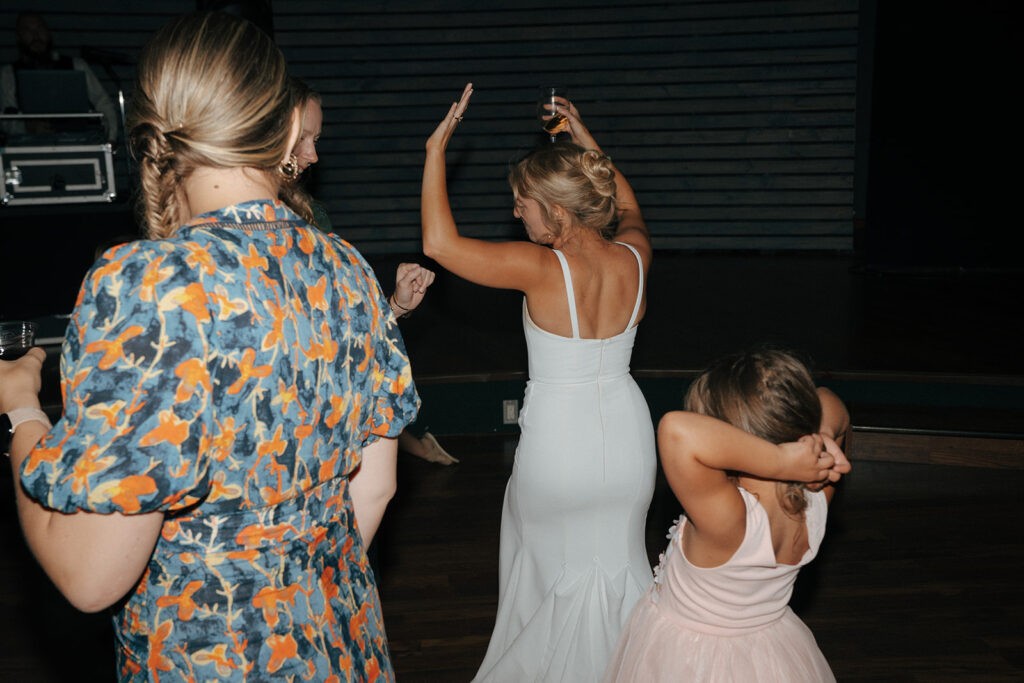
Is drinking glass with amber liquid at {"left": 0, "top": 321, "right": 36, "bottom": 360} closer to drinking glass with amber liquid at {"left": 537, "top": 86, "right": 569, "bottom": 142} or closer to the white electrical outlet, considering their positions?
drinking glass with amber liquid at {"left": 537, "top": 86, "right": 569, "bottom": 142}

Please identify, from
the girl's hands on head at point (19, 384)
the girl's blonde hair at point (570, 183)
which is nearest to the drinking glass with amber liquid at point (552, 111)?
the girl's blonde hair at point (570, 183)

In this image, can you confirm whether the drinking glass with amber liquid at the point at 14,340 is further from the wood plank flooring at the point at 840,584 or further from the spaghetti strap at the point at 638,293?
the wood plank flooring at the point at 840,584

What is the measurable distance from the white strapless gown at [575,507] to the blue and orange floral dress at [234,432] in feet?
3.71

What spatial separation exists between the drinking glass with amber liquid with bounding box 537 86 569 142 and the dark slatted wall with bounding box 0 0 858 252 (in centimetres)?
649

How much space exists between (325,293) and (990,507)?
3.68 m

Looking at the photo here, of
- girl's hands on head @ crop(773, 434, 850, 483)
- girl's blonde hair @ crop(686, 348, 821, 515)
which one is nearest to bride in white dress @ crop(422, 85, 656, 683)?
girl's blonde hair @ crop(686, 348, 821, 515)

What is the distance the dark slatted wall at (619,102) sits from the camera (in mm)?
8734

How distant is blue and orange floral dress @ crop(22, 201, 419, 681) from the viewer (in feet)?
2.92

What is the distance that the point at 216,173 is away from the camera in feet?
3.37

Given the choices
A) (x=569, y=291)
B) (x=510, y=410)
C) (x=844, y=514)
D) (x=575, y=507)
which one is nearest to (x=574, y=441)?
(x=575, y=507)

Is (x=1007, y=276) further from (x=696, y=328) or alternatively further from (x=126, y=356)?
(x=126, y=356)

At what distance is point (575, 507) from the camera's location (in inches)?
92.6

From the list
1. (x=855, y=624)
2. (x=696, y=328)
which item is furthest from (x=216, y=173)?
(x=696, y=328)

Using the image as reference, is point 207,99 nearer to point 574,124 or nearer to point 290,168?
point 290,168
